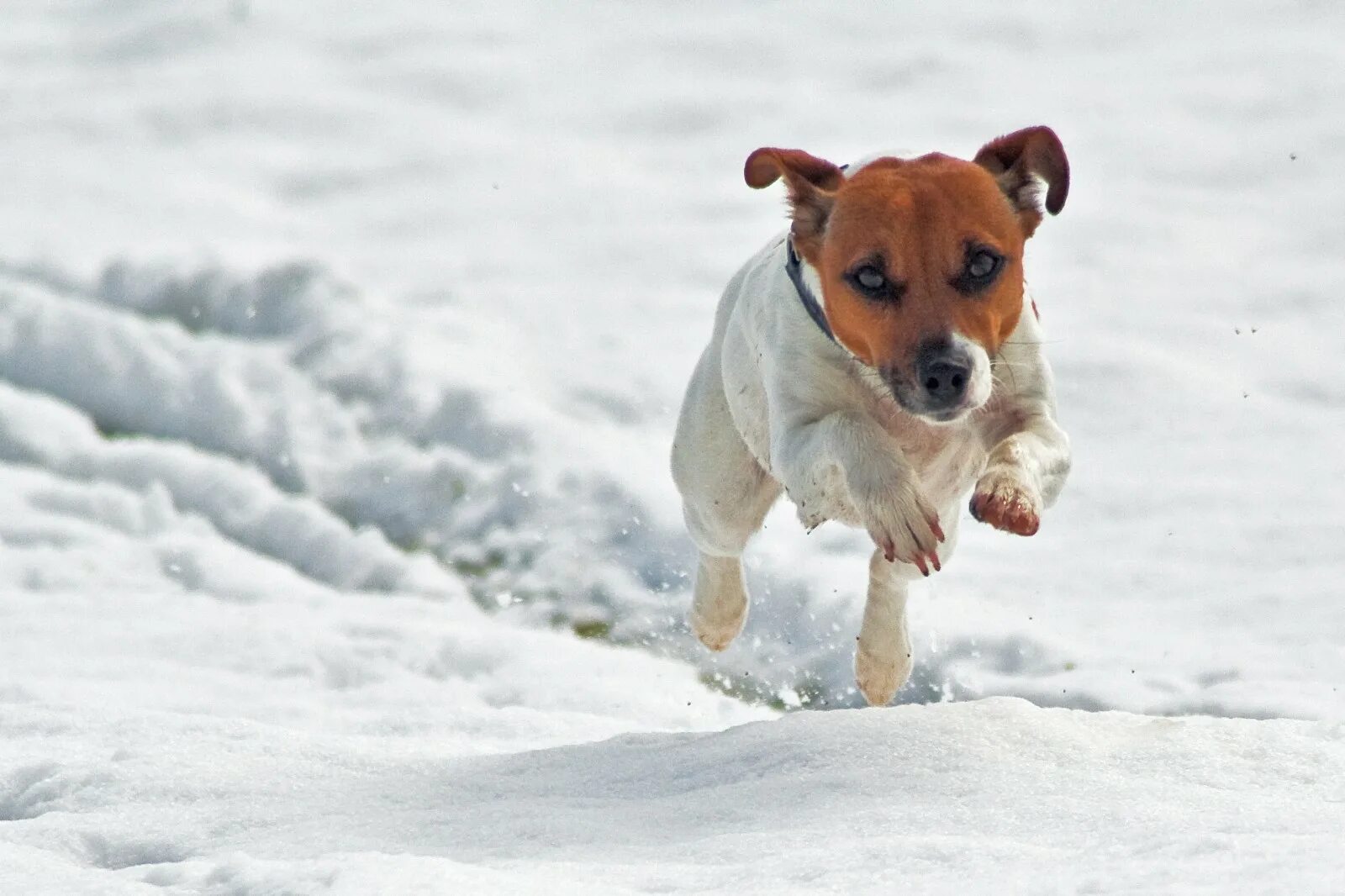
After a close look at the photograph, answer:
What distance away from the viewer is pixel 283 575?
7.77 metres

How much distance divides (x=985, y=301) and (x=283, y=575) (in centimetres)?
428

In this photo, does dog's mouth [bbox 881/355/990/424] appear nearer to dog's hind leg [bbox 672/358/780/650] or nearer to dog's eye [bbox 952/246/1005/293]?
dog's eye [bbox 952/246/1005/293]

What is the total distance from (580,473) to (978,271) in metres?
4.03

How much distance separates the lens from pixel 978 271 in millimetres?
4312

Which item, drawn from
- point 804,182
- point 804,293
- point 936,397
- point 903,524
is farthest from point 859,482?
point 804,182

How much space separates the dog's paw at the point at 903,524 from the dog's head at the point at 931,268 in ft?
0.67

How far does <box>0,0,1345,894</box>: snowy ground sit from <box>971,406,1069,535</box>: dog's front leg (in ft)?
2.04

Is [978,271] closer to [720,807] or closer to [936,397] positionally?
[936,397]

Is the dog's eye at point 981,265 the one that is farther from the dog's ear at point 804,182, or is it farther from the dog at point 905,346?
the dog's ear at point 804,182

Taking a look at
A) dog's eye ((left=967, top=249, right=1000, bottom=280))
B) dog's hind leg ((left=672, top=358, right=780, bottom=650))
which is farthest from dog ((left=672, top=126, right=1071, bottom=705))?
dog's hind leg ((left=672, top=358, right=780, bottom=650))

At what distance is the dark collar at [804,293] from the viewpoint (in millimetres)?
4660

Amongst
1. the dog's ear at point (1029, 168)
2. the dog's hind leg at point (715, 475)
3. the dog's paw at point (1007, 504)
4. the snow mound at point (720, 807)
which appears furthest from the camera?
the dog's hind leg at point (715, 475)

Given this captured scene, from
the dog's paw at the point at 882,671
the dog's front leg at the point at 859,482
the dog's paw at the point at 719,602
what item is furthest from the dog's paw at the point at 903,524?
the dog's paw at the point at 719,602

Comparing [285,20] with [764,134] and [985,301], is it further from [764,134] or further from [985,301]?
[985,301]
